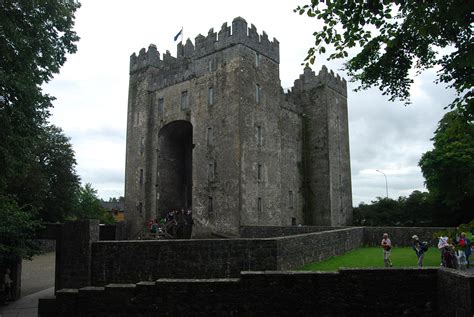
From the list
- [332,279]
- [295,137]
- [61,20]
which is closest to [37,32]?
[61,20]

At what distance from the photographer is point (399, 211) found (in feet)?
132

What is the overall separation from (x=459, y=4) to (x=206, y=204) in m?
23.2

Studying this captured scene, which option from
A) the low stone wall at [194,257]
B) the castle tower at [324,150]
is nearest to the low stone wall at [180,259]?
the low stone wall at [194,257]

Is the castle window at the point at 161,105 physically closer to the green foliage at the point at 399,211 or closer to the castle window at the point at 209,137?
the castle window at the point at 209,137

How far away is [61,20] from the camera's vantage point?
1548 centimetres

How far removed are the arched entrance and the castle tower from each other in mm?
10497

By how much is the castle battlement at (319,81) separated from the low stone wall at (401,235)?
1730cm

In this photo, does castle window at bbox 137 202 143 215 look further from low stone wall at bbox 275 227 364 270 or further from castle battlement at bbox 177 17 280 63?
low stone wall at bbox 275 227 364 270

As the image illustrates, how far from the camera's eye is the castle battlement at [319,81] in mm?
36844

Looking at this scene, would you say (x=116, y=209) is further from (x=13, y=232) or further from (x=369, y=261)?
(x=369, y=261)

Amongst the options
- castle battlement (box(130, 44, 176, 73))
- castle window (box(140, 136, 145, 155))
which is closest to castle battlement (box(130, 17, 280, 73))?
castle battlement (box(130, 44, 176, 73))

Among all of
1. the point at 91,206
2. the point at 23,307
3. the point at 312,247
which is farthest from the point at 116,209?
the point at 312,247

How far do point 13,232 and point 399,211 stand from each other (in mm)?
34749

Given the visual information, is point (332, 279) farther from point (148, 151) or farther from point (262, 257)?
point (148, 151)
